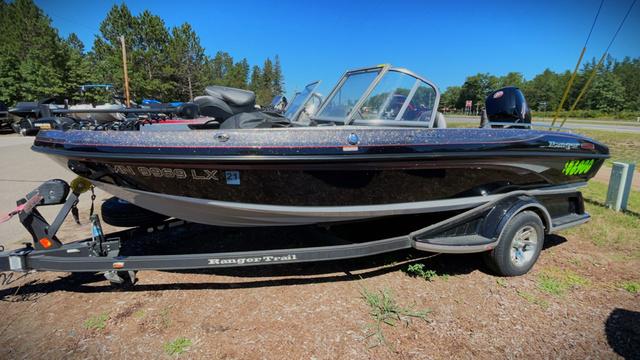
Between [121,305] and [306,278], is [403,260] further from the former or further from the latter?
[121,305]

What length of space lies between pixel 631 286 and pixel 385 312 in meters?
2.22

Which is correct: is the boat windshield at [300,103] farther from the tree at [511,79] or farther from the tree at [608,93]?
the tree at [608,93]

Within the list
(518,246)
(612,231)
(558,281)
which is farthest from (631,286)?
(612,231)

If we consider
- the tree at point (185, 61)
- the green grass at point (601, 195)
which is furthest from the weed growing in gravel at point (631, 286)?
the tree at point (185, 61)

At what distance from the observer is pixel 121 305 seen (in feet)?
8.63

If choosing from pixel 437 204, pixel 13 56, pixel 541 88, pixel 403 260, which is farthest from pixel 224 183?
pixel 541 88

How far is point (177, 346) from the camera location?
7.10 ft

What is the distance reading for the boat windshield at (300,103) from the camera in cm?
373

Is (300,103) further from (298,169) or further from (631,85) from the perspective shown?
(631,85)

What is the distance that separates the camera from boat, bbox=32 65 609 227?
225 cm

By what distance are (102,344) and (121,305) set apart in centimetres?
46

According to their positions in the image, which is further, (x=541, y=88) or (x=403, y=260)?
(x=541, y=88)

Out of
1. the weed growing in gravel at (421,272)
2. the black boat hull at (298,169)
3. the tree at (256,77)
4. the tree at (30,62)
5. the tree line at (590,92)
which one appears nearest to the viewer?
the black boat hull at (298,169)

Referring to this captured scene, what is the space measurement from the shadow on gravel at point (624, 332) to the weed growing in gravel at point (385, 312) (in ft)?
3.88
